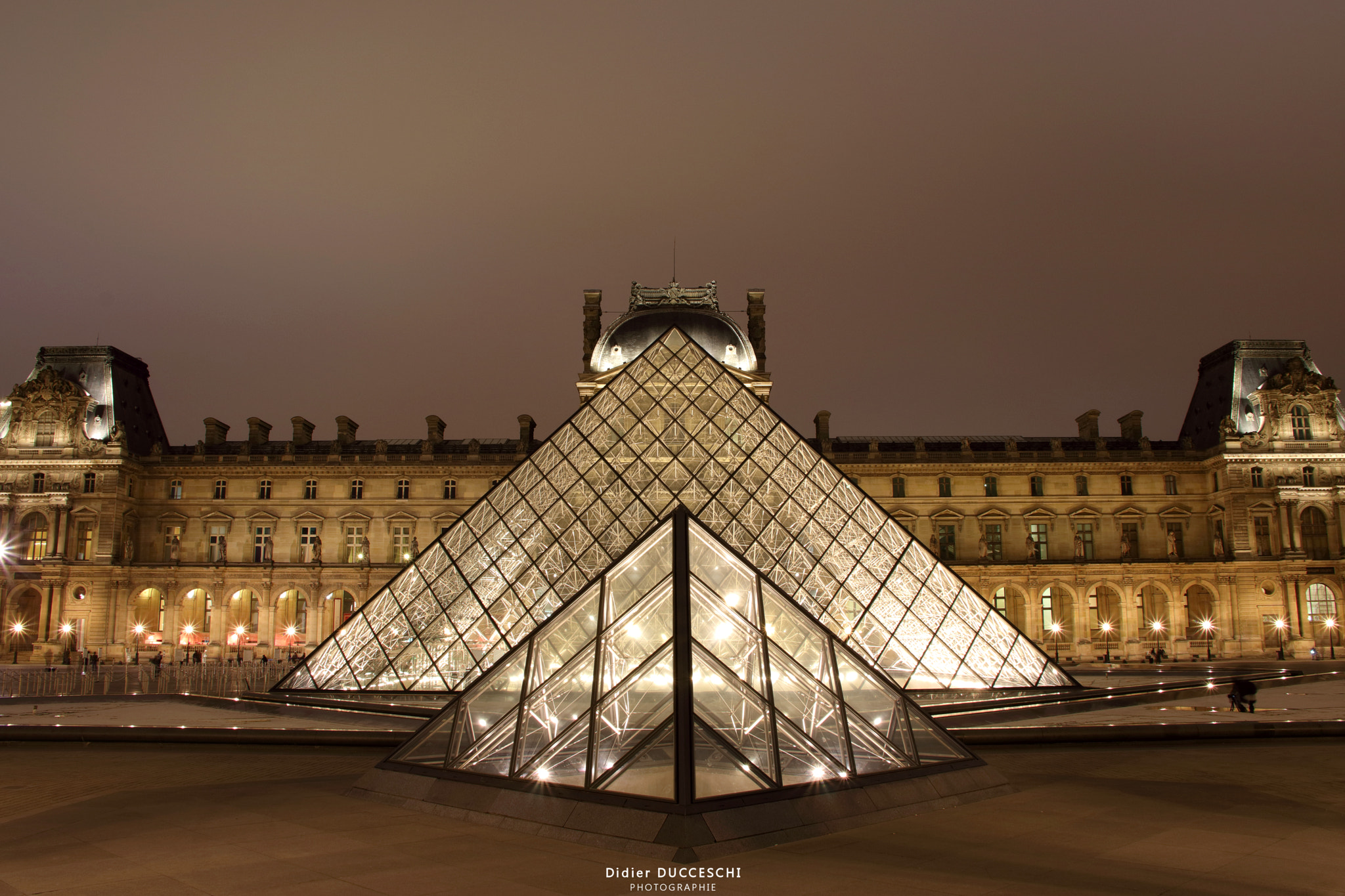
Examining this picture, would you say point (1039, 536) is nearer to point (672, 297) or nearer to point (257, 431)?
point (672, 297)

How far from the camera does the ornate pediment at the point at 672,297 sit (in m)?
42.1

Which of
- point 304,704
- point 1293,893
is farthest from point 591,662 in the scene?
point 304,704

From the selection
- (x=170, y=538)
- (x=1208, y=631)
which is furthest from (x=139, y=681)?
(x=1208, y=631)

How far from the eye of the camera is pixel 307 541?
37.5m

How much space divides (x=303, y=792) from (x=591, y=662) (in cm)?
263

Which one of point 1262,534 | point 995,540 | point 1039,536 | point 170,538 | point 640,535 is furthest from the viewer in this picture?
point 1039,536

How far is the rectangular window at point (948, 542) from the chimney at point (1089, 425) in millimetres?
7613

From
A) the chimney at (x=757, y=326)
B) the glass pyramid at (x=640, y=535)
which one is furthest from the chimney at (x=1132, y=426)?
the glass pyramid at (x=640, y=535)

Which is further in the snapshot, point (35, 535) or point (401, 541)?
point (401, 541)

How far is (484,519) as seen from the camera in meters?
15.6

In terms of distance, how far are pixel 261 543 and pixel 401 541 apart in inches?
219

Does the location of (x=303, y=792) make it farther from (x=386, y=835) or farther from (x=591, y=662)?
(x=591, y=662)

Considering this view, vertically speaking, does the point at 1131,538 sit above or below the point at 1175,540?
above

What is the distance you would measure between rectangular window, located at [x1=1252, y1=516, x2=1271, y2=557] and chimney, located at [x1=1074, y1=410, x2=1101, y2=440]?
6.78 metres
